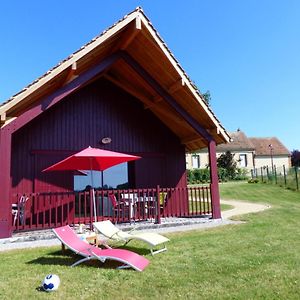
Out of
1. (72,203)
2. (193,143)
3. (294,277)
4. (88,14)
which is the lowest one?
(294,277)

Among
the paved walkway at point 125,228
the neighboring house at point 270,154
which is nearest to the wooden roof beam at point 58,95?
the paved walkway at point 125,228

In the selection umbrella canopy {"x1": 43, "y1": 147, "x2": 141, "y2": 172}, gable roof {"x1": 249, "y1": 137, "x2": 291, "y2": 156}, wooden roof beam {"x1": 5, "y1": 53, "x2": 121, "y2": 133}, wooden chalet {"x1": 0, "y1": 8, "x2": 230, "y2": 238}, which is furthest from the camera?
gable roof {"x1": 249, "y1": 137, "x2": 291, "y2": 156}

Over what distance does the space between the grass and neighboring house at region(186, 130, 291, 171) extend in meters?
37.2

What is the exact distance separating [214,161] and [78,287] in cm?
819

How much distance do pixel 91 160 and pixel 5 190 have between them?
2.41 metres

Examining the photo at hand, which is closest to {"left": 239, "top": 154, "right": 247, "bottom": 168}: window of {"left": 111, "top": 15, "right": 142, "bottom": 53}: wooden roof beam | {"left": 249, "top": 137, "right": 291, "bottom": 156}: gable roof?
{"left": 249, "top": 137, "right": 291, "bottom": 156}: gable roof

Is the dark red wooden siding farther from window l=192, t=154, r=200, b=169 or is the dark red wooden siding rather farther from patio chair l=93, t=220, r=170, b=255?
window l=192, t=154, r=200, b=169

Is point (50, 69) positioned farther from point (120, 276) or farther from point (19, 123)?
point (120, 276)

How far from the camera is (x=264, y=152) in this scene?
5428 centimetres

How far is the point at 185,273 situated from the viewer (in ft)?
19.3

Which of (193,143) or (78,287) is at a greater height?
(193,143)

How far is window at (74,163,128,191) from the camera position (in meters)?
13.2

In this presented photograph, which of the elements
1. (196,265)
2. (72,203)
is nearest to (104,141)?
(72,203)

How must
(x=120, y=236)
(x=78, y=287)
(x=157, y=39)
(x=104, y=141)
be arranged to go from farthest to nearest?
(x=104, y=141), (x=157, y=39), (x=120, y=236), (x=78, y=287)
